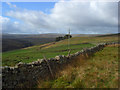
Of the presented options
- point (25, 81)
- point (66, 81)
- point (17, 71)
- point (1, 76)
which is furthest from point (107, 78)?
point (1, 76)

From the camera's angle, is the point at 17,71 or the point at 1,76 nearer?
the point at 1,76

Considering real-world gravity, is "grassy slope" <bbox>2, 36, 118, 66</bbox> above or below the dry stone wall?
below

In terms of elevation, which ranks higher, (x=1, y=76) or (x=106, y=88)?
(x=1, y=76)

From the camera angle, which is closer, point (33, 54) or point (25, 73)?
point (25, 73)

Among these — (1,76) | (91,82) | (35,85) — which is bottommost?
(35,85)

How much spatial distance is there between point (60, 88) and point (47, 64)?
248 centimetres

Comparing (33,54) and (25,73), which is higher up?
(25,73)

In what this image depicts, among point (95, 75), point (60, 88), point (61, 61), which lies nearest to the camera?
point (60, 88)

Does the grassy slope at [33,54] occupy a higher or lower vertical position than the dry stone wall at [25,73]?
lower

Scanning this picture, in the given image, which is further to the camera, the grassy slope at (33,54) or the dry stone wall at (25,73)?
the grassy slope at (33,54)

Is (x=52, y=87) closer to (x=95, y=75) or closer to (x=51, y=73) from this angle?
(x=51, y=73)

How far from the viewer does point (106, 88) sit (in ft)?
16.9

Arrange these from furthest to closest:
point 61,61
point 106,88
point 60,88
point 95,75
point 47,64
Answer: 1. point 61,61
2. point 47,64
3. point 95,75
4. point 60,88
5. point 106,88

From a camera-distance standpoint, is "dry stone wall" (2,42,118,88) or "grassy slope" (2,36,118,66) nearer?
"dry stone wall" (2,42,118,88)
